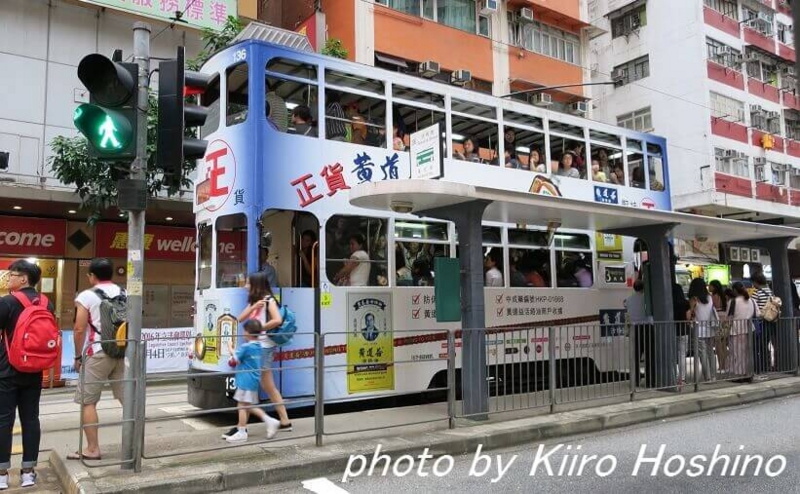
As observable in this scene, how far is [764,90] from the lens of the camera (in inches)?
1244

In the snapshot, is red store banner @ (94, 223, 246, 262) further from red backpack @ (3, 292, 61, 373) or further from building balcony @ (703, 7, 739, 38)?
building balcony @ (703, 7, 739, 38)

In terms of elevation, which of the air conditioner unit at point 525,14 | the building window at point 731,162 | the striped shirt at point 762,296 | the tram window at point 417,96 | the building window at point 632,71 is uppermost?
the building window at point 632,71

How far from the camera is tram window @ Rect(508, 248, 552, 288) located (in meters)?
10.0

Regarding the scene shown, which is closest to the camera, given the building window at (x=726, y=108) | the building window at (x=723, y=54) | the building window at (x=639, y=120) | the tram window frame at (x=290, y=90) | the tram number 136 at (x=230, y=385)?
the tram number 136 at (x=230, y=385)

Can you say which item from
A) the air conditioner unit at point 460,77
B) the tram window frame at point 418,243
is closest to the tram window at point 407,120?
the tram window frame at point 418,243

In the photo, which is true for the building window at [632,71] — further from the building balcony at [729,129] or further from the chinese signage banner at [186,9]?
the chinese signage banner at [186,9]

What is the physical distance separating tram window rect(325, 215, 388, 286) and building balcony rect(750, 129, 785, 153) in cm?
2734

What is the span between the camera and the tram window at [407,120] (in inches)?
361

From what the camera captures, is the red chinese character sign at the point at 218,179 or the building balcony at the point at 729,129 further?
the building balcony at the point at 729,129

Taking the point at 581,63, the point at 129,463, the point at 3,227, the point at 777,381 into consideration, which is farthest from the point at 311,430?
the point at 581,63

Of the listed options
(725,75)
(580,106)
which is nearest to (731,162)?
(725,75)

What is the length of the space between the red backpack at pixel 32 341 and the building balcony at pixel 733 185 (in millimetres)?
27379

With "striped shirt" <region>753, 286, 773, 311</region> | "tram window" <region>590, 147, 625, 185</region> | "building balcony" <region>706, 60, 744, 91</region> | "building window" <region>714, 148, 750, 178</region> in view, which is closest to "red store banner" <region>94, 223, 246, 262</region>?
"tram window" <region>590, 147, 625, 185</region>

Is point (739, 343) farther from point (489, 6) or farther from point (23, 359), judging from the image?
point (489, 6)
